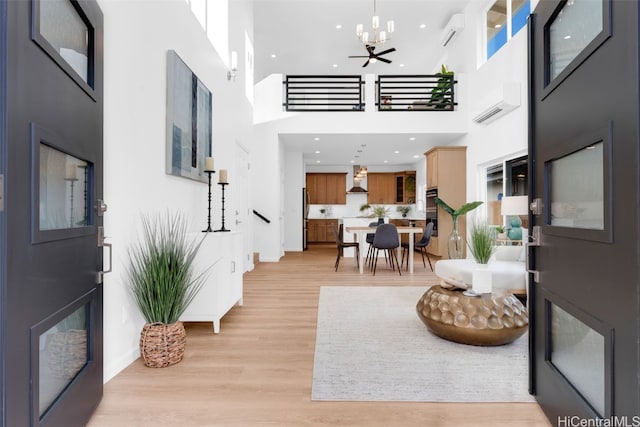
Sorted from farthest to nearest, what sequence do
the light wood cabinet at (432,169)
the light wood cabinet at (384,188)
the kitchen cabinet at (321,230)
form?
the light wood cabinet at (384,188) < the kitchen cabinet at (321,230) < the light wood cabinet at (432,169)

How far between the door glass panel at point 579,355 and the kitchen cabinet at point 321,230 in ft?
31.5

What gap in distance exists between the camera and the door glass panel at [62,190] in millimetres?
1315

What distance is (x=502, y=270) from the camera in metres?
3.58

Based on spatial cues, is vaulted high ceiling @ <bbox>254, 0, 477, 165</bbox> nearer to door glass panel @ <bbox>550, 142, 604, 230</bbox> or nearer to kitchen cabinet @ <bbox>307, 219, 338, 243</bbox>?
kitchen cabinet @ <bbox>307, 219, 338, 243</bbox>

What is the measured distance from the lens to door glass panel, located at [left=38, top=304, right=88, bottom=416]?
1.30 m

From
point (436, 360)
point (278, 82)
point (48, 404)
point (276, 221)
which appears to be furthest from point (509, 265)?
point (278, 82)

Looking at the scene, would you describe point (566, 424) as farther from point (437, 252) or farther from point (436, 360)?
point (437, 252)

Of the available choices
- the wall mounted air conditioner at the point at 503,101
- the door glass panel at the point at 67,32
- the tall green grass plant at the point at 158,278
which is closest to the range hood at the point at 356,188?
the wall mounted air conditioner at the point at 503,101

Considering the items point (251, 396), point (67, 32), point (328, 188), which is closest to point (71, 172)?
point (67, 32)

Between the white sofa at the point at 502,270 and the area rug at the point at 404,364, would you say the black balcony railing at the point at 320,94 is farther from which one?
the area rug at the point at 404,364

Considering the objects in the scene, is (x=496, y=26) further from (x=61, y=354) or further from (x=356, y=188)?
(x=61, y=354)

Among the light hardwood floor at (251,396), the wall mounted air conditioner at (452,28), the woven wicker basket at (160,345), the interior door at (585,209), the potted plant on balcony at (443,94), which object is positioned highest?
the wall mounted air conditioner at (452,28)

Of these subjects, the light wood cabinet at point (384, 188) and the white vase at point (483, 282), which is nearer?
the white vase at point (483, 282)

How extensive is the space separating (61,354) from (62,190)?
27.6 inches
